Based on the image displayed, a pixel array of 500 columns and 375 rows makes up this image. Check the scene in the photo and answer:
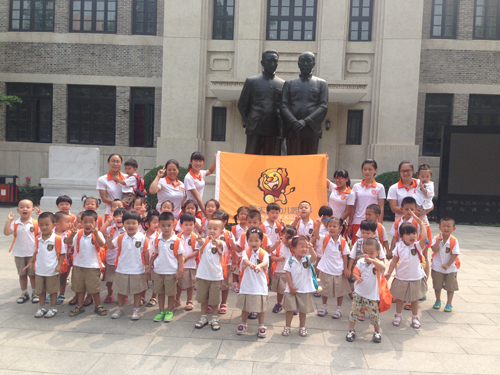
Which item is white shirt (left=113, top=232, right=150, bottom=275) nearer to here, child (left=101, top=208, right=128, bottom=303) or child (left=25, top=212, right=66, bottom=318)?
child (left=101, top=208, right=128, bottom=303)

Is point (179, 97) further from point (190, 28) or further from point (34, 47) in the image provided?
point (34, 47)

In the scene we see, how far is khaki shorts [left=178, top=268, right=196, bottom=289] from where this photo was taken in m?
4.82

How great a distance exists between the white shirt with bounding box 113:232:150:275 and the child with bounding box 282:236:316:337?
165 cm

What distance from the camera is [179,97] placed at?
52.6 feet

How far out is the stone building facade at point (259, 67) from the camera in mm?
15398

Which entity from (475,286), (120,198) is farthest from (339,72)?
(120,198)

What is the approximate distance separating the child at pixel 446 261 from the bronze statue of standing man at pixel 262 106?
9.08 feet

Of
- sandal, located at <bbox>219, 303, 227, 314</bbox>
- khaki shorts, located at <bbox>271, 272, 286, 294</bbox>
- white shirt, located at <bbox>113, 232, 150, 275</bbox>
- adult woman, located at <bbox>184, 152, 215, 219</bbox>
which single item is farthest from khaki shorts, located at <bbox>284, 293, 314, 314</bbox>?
adult woman, located at <bbox>184, 152, 215, 219</bbox>

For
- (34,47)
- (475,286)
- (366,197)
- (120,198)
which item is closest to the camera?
(366,197)

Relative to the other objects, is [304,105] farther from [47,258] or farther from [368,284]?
[47,258]

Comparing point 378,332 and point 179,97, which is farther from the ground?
point 179,97

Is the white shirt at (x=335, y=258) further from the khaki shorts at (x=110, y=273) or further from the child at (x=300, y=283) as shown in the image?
the khaki shorts at (x=110, y=273)

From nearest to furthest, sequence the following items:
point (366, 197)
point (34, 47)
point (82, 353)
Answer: point (82, 353), point (366, 197), point (34, 47)

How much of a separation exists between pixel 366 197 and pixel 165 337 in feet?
10.3
